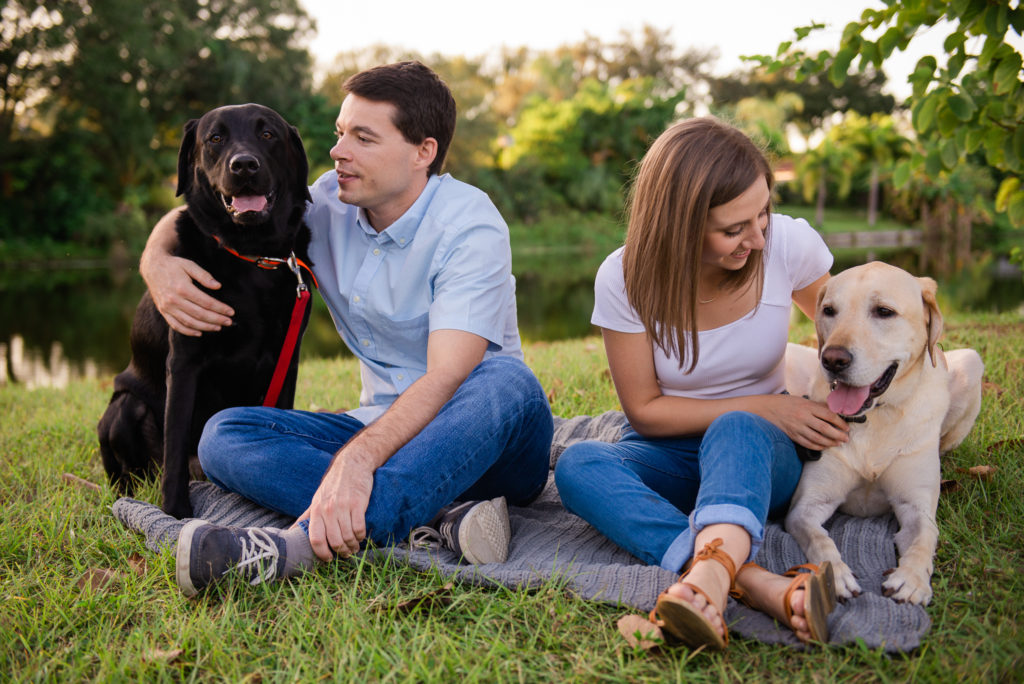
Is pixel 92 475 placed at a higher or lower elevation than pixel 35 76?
lower

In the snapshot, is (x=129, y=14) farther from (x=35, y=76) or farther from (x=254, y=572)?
(x=254, y=572)

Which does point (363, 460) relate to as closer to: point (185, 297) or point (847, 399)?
point (185, 297)

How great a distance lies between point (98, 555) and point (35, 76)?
22.9 meters

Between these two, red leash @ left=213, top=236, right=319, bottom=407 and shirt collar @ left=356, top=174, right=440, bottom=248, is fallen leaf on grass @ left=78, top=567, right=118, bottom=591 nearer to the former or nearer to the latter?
red leash @ left=213, top=236, right=319, bottom=407

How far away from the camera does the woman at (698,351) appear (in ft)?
6.26

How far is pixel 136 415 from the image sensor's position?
106 inches

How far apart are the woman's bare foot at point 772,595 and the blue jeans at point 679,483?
8 cm

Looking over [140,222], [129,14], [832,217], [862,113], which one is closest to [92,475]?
[140,222]

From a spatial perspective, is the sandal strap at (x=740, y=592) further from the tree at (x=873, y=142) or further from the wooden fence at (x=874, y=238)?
the tree at (x=873, y=142)

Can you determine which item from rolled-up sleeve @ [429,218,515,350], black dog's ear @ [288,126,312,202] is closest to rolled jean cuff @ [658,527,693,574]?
rolled-up sleeve @ [429,218,515,350]

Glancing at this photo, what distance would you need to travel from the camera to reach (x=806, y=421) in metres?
2.19

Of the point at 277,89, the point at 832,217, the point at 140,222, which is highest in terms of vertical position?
the point at 277,89

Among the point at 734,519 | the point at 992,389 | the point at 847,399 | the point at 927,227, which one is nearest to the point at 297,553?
the point at 734,519

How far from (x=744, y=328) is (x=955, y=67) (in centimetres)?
139
